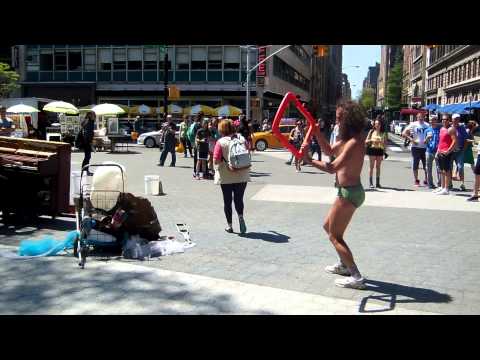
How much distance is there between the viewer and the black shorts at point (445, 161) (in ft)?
39.7

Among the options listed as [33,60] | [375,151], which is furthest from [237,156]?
[33,60]

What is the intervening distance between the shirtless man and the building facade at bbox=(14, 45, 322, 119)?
41.8 metres

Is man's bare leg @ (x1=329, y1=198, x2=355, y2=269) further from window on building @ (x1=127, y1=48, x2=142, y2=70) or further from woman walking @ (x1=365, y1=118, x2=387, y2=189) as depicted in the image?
window on building @ (x1=127, y1=48, x2=142, y2=70)

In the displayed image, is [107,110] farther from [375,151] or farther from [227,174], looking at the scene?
[227,174]

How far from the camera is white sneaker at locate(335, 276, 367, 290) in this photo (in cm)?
558

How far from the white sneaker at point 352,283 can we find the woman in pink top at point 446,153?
7435 mm

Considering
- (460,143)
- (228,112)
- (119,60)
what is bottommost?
(460,143)

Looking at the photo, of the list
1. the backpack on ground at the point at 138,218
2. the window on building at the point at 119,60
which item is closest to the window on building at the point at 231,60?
the window on building at the point at 119,60

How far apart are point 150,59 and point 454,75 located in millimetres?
→ 37392

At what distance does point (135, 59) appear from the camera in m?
49.6

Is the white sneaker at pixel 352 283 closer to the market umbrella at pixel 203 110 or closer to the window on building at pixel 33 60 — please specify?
the market umbrella at pixel 203 110
